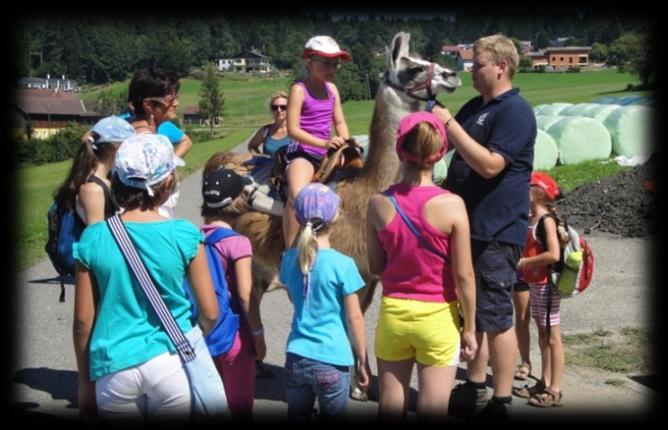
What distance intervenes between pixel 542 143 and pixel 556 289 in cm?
1728

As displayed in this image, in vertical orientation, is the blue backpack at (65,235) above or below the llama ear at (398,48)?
below

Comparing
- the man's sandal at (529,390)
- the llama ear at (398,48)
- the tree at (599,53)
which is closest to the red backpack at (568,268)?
the man's sandal at (529,390)

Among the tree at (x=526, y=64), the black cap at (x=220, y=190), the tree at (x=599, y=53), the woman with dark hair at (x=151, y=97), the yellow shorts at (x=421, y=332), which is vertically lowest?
the yellow shorts at (x=421, y=332)

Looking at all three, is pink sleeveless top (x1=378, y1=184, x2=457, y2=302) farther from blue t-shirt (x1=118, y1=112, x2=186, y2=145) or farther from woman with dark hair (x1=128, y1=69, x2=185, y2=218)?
blue t-shirt (x1=118, y1=112, x2=186, y2=145)

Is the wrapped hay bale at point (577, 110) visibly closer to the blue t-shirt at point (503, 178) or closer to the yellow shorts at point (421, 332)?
the blue t-shirt at point (503, 178)

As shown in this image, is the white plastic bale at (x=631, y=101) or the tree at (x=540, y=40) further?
the tree at (x=540, y=40)

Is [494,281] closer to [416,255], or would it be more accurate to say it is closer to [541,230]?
[541,230]

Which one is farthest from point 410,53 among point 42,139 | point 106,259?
point 42,139

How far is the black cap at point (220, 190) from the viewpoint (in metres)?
4.66

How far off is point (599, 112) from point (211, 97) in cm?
4303

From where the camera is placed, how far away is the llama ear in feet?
20.6

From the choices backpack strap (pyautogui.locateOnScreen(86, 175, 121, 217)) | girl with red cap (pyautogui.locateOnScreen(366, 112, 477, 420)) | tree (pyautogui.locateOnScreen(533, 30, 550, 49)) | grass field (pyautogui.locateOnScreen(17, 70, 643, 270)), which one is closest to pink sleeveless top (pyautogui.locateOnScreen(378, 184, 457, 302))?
girl with red cap (pyautogui.locateOnScreen(366, 112, 477, 420))

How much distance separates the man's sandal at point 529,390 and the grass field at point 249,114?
776 centimetres

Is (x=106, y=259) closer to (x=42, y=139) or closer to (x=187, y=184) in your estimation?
(x=187, y=184)
